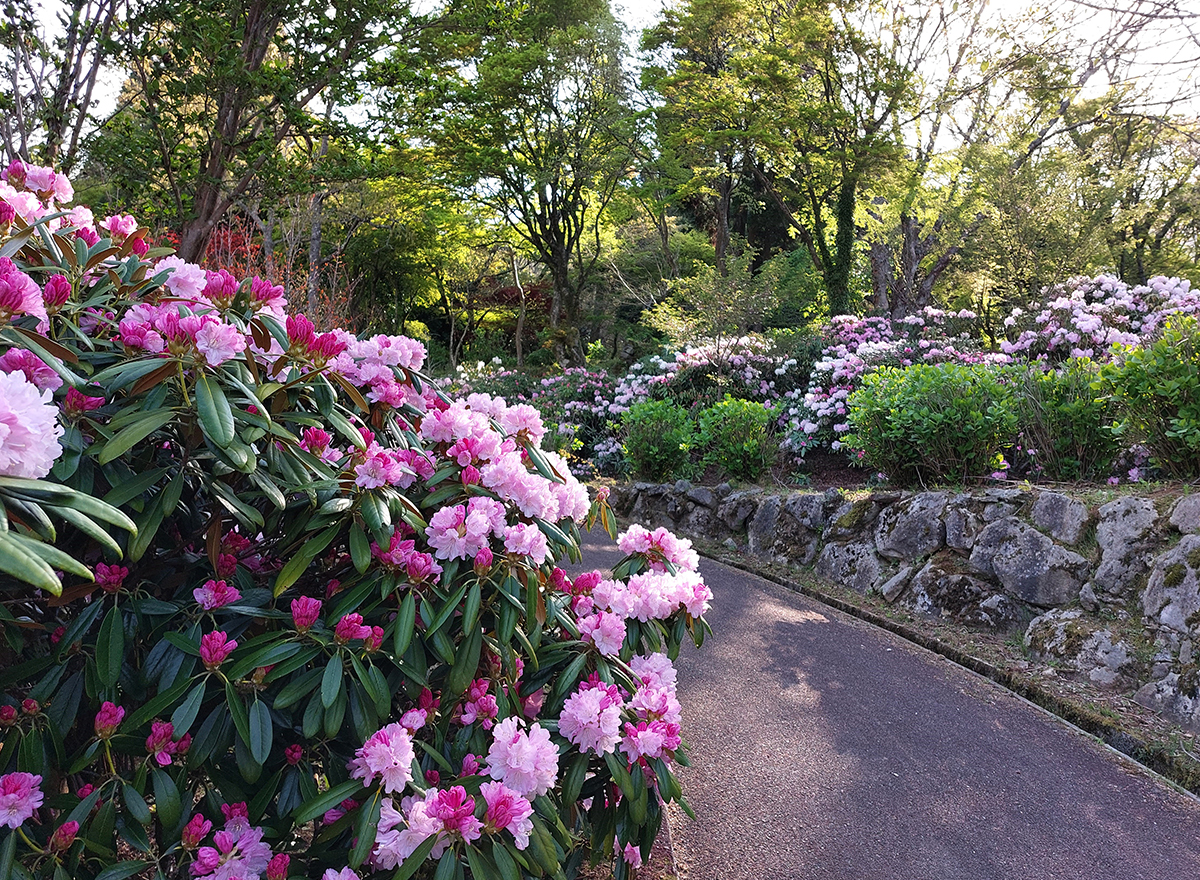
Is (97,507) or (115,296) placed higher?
(115,296)

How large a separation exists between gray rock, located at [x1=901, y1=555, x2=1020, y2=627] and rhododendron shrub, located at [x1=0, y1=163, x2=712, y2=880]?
10.9 ft

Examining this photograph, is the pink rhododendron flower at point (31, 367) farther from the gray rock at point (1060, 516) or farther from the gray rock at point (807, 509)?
the gray rock at point (807, 509)

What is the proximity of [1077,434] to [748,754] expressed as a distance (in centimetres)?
353

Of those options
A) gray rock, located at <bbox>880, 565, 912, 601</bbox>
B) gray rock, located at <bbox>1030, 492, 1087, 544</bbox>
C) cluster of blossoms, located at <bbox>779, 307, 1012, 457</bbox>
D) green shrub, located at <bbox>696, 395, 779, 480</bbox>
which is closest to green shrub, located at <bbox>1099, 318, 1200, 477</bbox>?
gray rock, located at <bbox>1030, 492, 1087, 544</bbox>

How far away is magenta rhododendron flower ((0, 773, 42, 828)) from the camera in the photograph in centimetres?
120

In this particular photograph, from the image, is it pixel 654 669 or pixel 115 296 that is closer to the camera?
pixel 115 296

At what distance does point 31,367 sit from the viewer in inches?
49.8

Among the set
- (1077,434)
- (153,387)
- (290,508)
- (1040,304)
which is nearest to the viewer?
(153,387)

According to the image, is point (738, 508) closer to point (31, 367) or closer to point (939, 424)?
point (939, 424)

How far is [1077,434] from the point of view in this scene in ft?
16.1

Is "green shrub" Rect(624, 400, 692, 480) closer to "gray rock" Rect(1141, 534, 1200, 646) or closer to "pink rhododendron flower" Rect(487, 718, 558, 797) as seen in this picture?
"gray rock" Rect(1141, 534, 1200, 646)

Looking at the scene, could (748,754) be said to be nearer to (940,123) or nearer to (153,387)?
(153,387)

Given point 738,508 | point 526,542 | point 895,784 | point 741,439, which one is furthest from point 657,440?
point 526,542

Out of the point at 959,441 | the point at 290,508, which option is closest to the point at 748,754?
the point at 290,508
